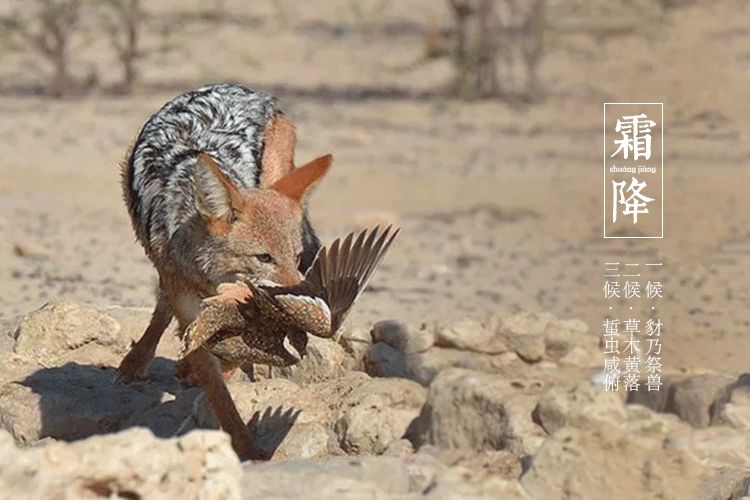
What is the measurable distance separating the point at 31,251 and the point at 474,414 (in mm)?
6147

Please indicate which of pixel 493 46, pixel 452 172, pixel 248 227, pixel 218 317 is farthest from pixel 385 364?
pixel 493 46

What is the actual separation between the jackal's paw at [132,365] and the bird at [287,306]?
1.70m

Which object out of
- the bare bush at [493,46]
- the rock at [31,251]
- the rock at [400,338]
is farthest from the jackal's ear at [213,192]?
the bare bush at [493,46]

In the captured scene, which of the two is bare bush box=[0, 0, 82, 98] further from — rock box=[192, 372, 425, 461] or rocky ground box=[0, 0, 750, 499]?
rock box=[192, 372, 425, 461]

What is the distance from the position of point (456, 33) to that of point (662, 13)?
165 inches

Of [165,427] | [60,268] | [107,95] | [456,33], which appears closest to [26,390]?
[165,427]

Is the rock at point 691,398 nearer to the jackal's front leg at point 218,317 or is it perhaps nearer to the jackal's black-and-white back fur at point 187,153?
the jackal's black-and-white back fur at point 187,153

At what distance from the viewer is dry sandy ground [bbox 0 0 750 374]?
10.6 metres

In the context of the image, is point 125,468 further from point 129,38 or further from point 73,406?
point 129,38

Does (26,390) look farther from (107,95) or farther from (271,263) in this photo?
(107,95)

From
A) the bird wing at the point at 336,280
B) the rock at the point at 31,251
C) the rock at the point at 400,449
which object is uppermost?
the bird wing at the point at 336,280

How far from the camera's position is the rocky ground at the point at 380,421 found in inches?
169

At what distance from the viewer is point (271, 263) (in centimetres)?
605

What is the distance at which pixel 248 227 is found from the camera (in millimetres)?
6180
